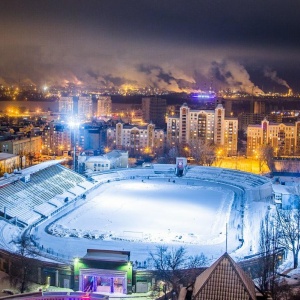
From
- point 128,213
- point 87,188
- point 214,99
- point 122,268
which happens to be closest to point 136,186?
point 87,188

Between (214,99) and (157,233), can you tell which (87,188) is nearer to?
(157,233)

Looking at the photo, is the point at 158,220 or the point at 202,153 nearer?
the point at 158,220

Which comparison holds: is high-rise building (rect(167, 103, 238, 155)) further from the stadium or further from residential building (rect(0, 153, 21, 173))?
the stadium

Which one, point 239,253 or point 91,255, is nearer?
point 91,255

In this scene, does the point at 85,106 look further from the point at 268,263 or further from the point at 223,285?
the point at 223,285

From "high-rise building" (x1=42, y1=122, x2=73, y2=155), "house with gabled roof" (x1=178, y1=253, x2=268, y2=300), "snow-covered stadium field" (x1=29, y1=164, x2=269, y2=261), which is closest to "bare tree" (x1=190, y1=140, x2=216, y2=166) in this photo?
"snow-covered stadium field" (x1=29, y1=164, x2=269, y2=261)

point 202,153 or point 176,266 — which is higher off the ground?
point 202,153

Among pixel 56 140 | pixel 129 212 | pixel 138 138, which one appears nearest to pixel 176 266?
pixel 129 212
